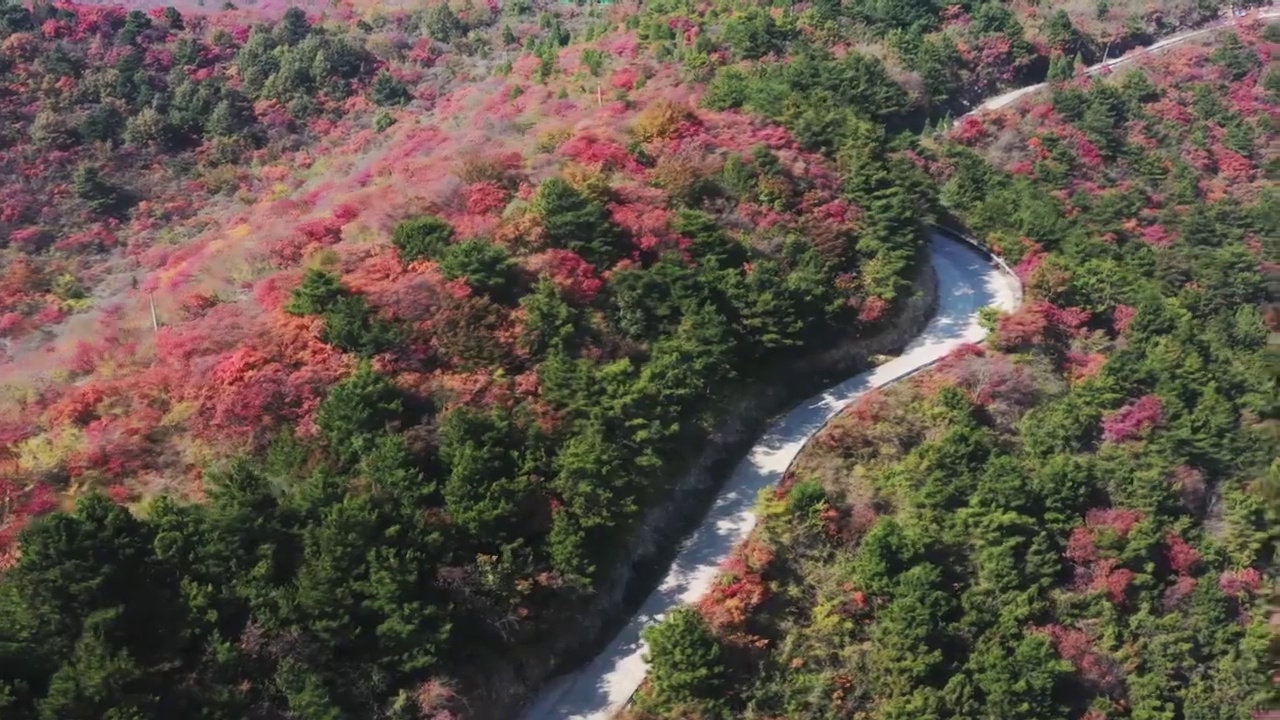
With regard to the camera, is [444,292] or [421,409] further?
[444,292]

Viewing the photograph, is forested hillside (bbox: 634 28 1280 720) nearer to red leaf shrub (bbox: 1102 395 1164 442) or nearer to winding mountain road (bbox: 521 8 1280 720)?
red leaf shrub (bbox: 1102 395 1164 442)

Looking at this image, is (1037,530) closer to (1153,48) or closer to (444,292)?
(444,292)

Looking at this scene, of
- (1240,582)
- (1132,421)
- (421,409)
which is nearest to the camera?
(421,409)

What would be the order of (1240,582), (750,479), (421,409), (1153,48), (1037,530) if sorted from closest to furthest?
(421,409), (1037,530), (1240,582), (750,479), (1153,48)

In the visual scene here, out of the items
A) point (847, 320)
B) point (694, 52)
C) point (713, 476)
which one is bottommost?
point (713, 476)

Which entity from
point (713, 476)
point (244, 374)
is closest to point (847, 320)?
point (713, 476)

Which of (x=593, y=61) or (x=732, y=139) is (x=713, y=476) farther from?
(x=593, y=61)

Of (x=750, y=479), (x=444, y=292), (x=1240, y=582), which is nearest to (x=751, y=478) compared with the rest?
(x=750, y=479)

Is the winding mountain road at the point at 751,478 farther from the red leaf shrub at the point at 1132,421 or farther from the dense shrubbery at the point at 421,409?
the red leaf shrub at the point at 1132,421
